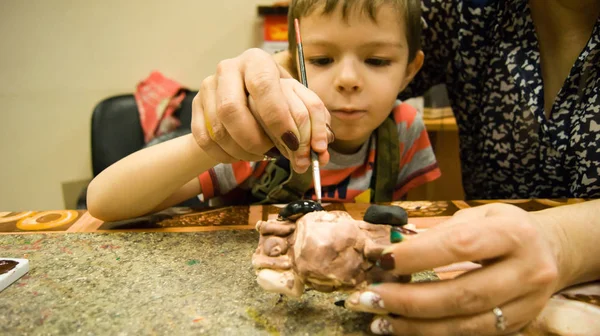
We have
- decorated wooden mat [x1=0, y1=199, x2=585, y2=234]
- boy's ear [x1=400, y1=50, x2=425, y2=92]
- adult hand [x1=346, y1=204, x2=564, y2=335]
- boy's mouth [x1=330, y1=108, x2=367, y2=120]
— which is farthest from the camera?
boy's ear [x1=400, y1=50, x2=425, y2=92]

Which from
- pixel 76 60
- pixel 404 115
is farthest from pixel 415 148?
pixel 76 60

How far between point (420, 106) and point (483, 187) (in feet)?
2.63

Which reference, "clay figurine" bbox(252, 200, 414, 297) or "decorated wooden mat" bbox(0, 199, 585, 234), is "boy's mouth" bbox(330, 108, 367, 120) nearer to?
"decorated wooden mat" bbox(0, 199, 585, 234)

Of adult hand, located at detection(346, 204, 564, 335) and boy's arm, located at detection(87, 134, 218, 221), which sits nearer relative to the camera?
adult hand, located at detection(346, 204, 564, 335)

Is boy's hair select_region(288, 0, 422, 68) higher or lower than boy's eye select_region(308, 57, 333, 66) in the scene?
higher

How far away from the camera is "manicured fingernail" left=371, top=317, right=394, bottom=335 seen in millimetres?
530

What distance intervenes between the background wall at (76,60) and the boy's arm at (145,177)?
138 cm

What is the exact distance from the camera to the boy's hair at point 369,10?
968mm

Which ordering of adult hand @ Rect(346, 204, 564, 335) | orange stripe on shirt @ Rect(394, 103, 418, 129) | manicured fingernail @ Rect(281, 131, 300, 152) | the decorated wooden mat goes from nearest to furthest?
adult hand @ Rect(346, 204, 564, 335), manicured fingernail @ Rect(281, 131, 300, 152), the decorated wooden mat, orange stripe on shirt @ Rect(394, 103, 418, 129)

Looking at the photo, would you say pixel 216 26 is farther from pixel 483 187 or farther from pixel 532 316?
pixel 532 316

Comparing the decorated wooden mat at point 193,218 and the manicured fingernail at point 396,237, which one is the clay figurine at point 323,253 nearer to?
the manicured fingernail at point 396,237

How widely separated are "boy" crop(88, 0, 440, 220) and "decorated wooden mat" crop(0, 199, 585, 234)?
0.03 metres

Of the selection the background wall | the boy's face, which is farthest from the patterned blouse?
the background wall

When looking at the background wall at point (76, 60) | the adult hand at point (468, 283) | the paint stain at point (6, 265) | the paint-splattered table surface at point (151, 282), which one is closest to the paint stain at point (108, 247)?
the paint-splattered table surface at point (151, 282)
